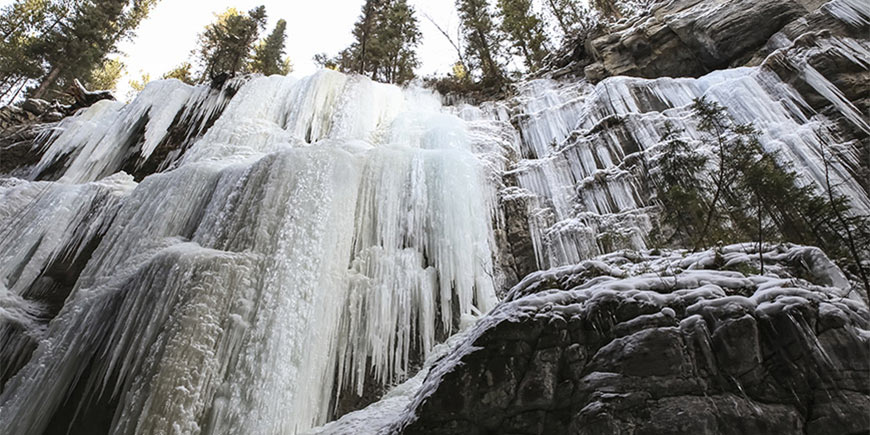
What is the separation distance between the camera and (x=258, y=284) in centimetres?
501

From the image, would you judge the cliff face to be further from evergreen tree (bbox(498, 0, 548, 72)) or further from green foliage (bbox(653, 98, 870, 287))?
evergreen tree (bbox(498, 0, 548, 72))

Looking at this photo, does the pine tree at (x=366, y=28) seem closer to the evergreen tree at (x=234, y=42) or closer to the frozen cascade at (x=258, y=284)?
the evergreen tree at (x=234, y=42)

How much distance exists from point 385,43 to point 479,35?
152 inches

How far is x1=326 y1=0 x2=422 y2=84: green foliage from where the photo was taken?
16.0 meters

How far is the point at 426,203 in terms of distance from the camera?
7.05m

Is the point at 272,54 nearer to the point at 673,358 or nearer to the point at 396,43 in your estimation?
the point at 396,43

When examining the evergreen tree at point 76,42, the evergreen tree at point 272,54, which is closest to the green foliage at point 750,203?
the evergreen tree at point 272,54

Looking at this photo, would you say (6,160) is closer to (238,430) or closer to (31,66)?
(31,66)

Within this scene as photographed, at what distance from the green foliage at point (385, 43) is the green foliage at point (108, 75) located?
421 inches

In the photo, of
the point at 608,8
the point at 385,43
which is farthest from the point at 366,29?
the point at 608,8

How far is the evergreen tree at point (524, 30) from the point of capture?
15.1 meters

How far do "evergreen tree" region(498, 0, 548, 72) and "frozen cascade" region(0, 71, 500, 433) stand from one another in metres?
8.12

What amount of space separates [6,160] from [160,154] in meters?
4.68

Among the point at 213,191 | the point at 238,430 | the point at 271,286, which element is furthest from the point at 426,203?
the point at 238,430
